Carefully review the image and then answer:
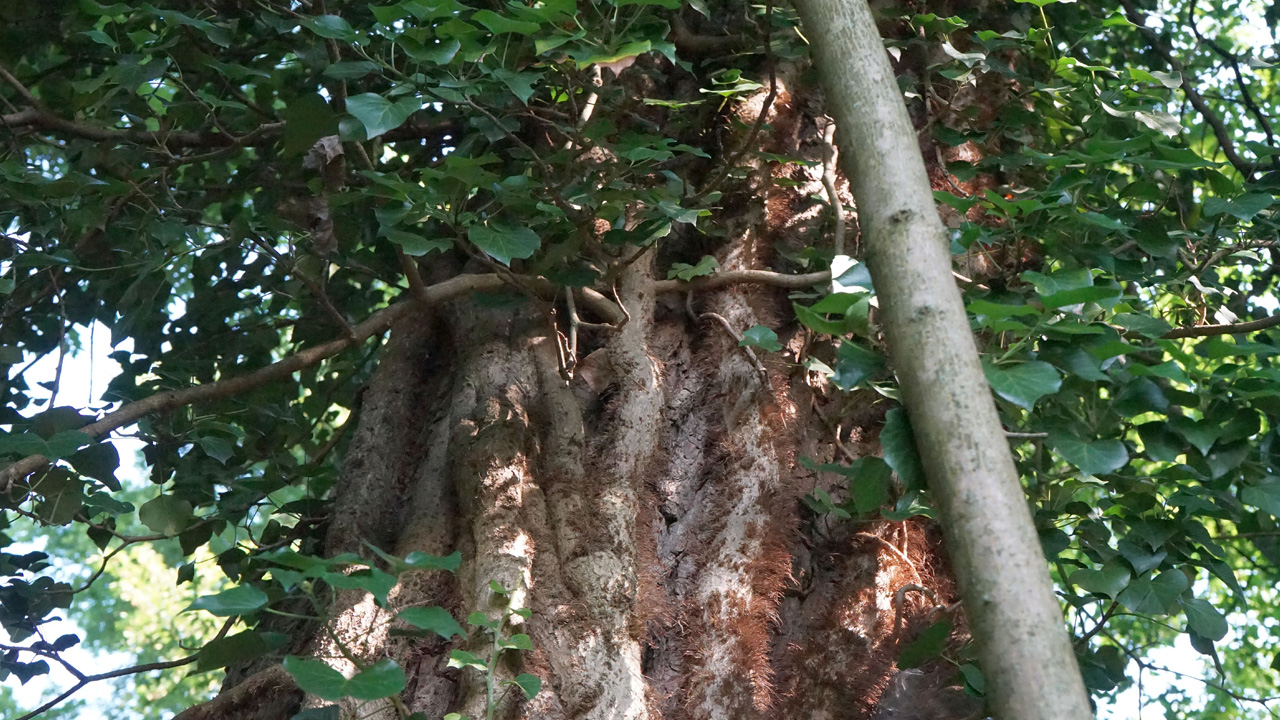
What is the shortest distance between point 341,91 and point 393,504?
3.10ft

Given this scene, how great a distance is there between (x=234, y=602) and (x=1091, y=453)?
4.30 feet

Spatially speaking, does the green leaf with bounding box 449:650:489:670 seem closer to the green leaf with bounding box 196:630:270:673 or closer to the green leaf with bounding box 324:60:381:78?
the green leaf with bounding box 196:630:270:673

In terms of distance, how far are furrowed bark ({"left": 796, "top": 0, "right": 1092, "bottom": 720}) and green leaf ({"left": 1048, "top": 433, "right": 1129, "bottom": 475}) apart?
504 mm

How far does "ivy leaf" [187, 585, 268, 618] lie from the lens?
4.15 feet

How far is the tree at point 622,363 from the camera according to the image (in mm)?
1812

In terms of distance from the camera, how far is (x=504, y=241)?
5.98 feet

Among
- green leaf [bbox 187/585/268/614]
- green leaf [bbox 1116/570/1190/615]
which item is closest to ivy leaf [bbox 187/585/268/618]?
green leaf [bbox 187/585/268/614]

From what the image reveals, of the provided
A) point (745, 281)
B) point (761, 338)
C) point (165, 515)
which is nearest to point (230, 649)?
point (165, 515)

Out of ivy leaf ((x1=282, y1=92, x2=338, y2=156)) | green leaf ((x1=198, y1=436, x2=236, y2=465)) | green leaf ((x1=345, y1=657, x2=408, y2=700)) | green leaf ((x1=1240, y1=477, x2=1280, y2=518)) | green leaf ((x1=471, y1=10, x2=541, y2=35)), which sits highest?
green leaf ((x1=471, y1=10, x2=541, y2=35))

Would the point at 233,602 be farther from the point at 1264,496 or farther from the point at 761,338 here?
the point at 1264,496

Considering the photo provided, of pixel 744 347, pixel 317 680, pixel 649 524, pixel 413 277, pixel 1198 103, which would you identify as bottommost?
pixel 649 524

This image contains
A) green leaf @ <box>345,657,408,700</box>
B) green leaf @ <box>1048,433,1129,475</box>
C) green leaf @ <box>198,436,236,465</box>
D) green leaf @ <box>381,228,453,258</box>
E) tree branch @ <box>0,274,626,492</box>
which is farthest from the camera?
green leaf @ <box>198,436,236,465</box>

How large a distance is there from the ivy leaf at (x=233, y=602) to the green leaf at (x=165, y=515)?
3.42 feet

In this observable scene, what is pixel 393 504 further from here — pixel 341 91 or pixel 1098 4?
pixel 1098 4
